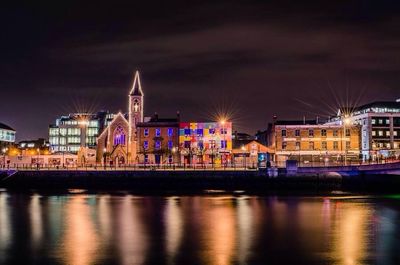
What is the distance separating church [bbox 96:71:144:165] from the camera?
105750 millimetres

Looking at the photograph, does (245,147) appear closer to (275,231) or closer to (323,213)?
(323,213)

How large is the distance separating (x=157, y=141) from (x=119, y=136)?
8.13 metres

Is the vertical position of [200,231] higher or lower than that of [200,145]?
lower

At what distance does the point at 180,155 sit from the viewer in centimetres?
10419

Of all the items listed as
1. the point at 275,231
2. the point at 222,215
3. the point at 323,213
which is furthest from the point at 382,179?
the point at 275,231

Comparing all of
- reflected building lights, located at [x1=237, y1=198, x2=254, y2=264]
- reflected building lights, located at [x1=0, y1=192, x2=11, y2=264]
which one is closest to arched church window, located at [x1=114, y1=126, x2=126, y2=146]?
reflected building lights, located at [x1=0, y1=192, x2=11, y2=264]

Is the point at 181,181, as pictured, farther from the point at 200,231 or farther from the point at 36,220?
the point at 200,231

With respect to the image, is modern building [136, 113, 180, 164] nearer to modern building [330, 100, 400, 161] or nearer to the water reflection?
modern building [330, 100, 400, 161]

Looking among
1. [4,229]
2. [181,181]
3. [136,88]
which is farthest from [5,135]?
[4,229]

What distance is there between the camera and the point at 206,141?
104562mm

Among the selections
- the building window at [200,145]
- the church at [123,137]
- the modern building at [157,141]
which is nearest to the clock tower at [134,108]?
the church at [123,137]

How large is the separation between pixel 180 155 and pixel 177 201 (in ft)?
155

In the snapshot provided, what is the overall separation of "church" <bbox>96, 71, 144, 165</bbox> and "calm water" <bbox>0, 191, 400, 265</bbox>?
47.8 meters

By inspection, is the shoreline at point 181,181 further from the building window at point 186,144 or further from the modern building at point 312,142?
the modern building at point 312,142
